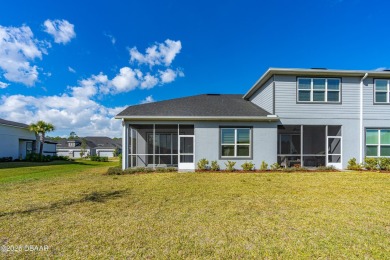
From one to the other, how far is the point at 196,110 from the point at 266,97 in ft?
16.0

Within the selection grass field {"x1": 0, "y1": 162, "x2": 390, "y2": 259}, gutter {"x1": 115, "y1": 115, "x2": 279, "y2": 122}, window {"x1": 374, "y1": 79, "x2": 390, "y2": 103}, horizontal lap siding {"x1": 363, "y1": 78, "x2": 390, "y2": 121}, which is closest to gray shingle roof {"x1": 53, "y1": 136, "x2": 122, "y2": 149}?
gutter {"x1": 115, "y1": 115, "x2": 279, "y2": 122}

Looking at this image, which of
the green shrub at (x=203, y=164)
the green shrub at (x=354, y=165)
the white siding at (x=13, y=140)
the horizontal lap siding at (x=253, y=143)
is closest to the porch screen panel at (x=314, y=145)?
the green shrub at (x=354, y=165)

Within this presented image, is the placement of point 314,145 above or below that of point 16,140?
above

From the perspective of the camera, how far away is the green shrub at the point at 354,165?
12.4 metres

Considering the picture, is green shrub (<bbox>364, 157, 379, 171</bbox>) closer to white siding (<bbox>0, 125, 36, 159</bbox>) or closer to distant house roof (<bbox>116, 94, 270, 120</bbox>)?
distant house roof (<bbox>116, 94, 270, 120</bbox>)

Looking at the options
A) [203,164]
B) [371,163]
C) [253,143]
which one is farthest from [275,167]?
[371,163]

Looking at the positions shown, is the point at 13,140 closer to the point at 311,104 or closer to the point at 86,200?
the point at 86,200

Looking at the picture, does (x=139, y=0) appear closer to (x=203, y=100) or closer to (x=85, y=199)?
(x=203, y=100)

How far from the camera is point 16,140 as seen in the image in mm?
25969

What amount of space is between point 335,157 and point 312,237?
39.5 feet

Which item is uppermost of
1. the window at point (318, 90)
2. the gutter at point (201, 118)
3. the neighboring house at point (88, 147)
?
the window at point (318, 90)

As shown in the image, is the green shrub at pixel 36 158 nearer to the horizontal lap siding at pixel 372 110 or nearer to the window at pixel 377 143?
the window at pixel 377 143

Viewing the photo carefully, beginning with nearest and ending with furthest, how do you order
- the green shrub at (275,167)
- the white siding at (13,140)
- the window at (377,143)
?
the green shrub at (275,167), the window at (377,143), the white siding at (13,140)

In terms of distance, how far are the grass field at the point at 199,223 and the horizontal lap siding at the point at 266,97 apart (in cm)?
676
